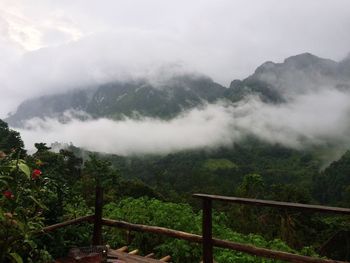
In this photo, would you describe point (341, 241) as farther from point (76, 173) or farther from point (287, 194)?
point (76, 173)

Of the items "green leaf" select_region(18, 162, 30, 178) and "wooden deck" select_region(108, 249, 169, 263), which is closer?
"green leaf" select_region(18, 162, 30, 178)

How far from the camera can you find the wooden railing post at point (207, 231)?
4562 millimetres

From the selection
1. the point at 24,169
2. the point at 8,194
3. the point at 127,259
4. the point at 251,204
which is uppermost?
the point at 24,169

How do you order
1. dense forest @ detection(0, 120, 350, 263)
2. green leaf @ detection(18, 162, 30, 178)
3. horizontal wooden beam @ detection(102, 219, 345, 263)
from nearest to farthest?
green leaf @ detection(18, 162, 30, 178) → dense forest @ detection(0, 120, 350, 263) → horizontal wooden beam @ detection(102, 219, 345, 263)

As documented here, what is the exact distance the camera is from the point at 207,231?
467 centimetres

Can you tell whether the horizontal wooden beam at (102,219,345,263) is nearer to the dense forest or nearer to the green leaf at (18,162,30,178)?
the dense forest

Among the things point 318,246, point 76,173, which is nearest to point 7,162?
point 318,246

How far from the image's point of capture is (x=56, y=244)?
18.4 feet

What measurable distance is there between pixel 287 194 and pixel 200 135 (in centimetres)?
13727

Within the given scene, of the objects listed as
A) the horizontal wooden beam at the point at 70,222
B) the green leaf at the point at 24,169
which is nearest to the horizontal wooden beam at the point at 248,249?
the horizontal wooden beam at the point at 70,222

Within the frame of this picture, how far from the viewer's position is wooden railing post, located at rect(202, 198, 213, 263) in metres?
4.56

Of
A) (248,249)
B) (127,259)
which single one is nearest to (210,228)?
(248,249)

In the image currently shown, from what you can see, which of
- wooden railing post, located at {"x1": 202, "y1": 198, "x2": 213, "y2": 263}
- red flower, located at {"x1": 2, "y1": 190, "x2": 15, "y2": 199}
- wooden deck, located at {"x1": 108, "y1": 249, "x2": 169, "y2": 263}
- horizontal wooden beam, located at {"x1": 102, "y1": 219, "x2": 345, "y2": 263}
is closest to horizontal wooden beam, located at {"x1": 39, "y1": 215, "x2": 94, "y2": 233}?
horizontal wooden beam, located at {"x1": 102, "y1": 219, "x2": 345, "y2": 263}

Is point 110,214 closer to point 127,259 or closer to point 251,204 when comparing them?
point 127,259
